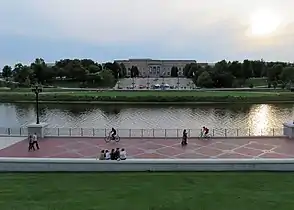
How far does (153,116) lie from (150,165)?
113 ft

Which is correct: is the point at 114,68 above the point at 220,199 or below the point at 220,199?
above

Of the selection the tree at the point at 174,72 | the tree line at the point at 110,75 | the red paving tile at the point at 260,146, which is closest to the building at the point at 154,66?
the tree at the point at 174,72

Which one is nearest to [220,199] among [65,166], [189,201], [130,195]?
[189,201]

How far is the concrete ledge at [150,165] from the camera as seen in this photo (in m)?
17.8

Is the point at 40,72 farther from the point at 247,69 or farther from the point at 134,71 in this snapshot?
the point at 134,71

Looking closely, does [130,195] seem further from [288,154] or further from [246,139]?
[246,139]

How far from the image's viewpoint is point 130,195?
13.3m

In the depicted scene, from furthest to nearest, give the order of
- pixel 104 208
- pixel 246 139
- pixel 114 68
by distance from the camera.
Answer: pixel 114 68, pixel 246 139, pixel 104 208

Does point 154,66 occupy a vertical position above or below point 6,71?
above

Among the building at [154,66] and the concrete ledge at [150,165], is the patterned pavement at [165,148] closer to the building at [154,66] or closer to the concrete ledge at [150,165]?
the concrete ledge at [150,165]

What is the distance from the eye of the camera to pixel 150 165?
1778cm

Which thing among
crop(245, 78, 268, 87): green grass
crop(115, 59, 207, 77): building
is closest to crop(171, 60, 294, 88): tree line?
crop(245, 78, 268, 87): green grass

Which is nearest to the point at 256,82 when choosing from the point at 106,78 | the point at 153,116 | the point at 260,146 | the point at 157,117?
the point at 106,78

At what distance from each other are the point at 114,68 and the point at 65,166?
139 metres
